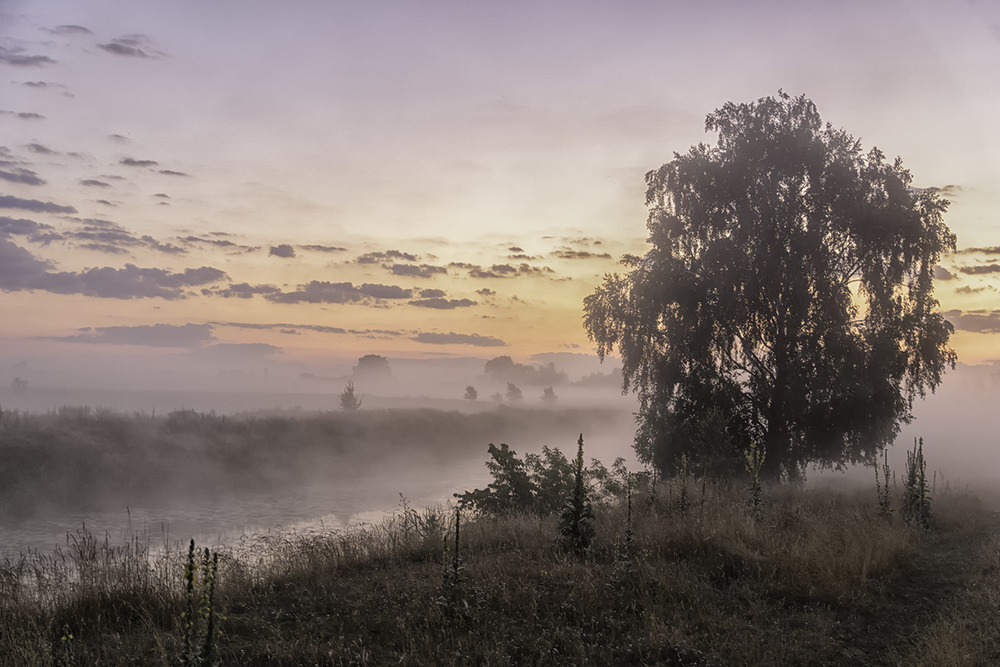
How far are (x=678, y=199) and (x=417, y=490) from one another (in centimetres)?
2180

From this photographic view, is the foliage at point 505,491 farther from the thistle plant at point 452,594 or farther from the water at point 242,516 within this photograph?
the thistle plant at point 452,594

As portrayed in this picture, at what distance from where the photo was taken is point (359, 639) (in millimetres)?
7270

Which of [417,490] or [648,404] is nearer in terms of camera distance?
[648,404]

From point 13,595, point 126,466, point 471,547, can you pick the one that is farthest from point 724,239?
point 126,466

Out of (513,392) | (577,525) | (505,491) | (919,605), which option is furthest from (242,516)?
(513,392)

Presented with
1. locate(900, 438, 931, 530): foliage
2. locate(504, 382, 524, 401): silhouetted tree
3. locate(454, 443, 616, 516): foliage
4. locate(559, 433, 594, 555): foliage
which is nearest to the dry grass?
locate(559, 433, 594, 555): foliage

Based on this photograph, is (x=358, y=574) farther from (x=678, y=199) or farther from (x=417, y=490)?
(x=417, y=490)

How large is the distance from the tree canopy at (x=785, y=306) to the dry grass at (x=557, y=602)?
379 inches

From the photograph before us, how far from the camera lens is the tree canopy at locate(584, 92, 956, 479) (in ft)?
69.5

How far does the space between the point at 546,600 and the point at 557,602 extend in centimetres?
16

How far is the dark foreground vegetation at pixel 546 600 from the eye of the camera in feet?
23.3

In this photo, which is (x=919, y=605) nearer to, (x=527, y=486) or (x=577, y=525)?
(x=577, y=525)

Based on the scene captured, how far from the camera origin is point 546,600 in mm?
8539

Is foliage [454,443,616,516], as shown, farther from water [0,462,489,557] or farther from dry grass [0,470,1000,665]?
water [0,462,489,557]
